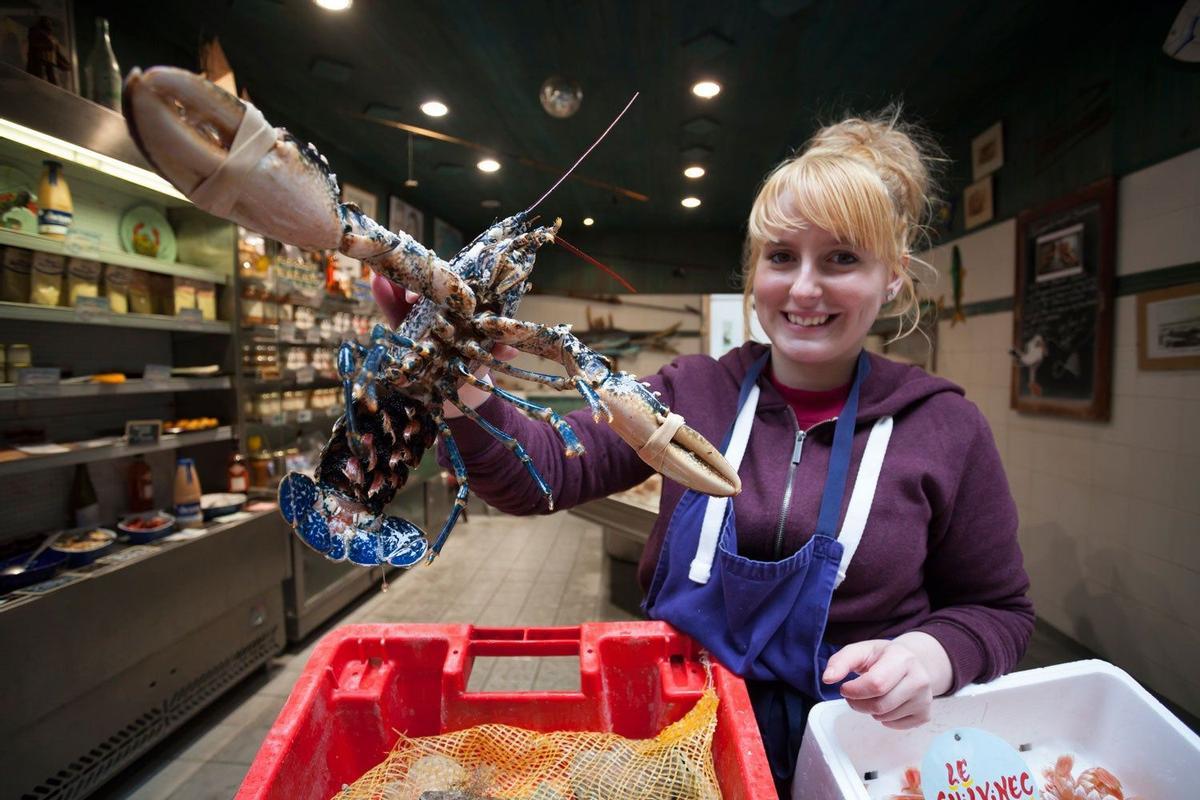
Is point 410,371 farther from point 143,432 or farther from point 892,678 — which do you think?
point 143,432

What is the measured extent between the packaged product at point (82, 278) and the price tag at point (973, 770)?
284 centimetres

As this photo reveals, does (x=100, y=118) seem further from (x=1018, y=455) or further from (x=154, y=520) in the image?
(x=1018, y=455)

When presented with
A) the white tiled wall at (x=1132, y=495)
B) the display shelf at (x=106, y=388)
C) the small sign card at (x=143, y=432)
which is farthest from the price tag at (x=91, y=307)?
the white tiled wall at (x=1132, y=495)

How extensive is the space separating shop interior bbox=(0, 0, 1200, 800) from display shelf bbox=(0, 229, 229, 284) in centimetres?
1

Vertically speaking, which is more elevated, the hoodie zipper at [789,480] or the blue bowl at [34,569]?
the hoodie zipper at [789,480]

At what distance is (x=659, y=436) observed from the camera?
2.73 feet

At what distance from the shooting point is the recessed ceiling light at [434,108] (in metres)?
2.90

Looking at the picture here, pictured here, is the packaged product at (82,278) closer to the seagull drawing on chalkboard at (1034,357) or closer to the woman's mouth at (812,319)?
the woman's mouth at (812,319)

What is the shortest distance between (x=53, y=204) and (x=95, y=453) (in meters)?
0.89

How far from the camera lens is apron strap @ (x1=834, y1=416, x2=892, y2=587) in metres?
0.94

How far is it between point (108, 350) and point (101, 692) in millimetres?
1396

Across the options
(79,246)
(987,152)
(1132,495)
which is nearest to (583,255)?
(79,246)

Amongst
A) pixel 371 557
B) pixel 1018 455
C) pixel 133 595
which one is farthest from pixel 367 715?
pixel 1018 455

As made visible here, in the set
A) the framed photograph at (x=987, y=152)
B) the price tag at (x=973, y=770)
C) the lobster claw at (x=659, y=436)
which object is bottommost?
the price tag at (x=973, y=770)
